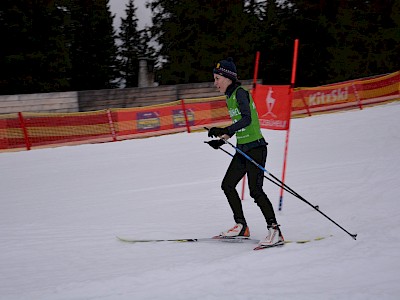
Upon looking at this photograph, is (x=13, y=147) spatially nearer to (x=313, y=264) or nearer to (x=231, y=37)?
(x=313, y=264)

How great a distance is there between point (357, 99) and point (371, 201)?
12.1 m

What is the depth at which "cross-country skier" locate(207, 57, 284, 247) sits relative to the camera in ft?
14.8

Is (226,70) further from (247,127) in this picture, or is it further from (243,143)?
(243,143)

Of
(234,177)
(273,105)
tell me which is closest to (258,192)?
(234,177)

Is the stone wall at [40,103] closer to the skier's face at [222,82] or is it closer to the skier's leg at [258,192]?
the skier's face at [222,82]

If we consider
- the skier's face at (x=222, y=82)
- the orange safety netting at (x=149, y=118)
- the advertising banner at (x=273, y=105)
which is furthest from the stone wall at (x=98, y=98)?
the skier's face at (x=222, y=82)

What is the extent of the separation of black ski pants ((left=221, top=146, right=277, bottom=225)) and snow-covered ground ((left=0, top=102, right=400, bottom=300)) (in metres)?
0.40

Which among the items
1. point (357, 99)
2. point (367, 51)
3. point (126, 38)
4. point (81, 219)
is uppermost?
point (126, 38)

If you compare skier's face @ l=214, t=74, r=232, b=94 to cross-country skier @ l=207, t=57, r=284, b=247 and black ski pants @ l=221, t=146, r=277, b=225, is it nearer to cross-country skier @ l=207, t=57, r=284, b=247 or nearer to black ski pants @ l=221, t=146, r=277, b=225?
cross-country skier @ l=207, t=57, r=284, b=247

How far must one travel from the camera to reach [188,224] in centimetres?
584

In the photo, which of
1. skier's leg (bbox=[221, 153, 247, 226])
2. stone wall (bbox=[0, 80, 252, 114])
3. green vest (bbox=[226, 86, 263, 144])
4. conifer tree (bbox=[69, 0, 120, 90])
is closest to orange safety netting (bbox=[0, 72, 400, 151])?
stone wall (bbox=[0, 80, 252, 114])

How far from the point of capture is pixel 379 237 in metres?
4.50

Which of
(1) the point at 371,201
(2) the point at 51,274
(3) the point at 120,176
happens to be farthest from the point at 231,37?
(2) the point at 51,274

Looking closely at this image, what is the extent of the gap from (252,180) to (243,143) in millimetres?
439
